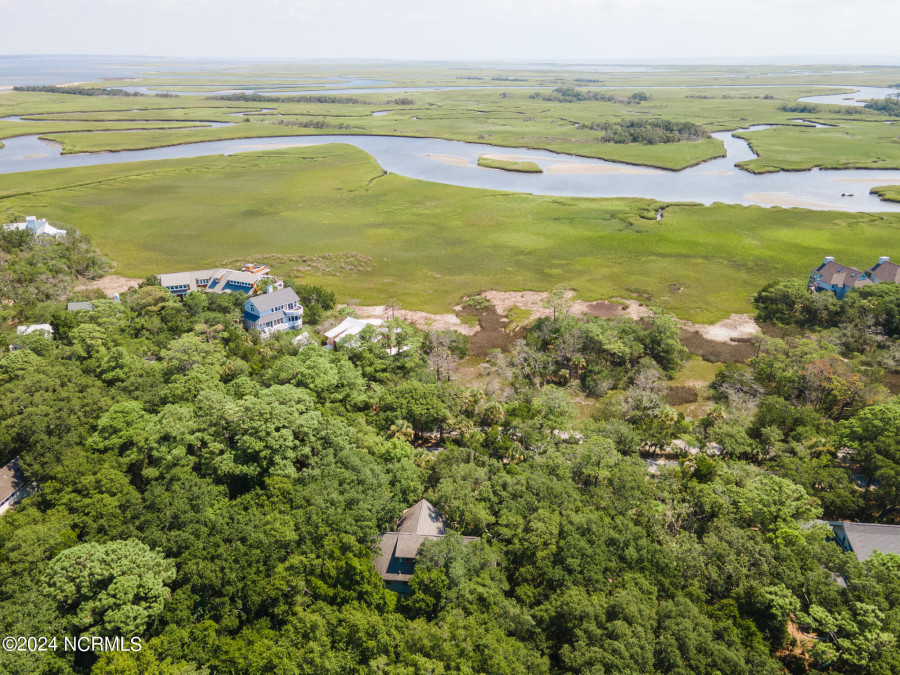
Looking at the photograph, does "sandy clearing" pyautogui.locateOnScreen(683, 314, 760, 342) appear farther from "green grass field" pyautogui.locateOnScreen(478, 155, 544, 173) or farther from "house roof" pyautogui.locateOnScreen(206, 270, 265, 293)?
"green grass field" pyautogui.locateOnScreen(478, 155, 544, 173)

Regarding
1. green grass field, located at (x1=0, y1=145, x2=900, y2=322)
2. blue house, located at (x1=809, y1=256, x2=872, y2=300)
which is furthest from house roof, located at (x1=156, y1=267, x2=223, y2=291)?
blue house, located at (x1=809, y1=256, x2=872, y2=300)

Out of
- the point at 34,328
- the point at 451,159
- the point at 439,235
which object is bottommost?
the point at 34,328

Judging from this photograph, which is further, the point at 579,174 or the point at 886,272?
the point at 579,174

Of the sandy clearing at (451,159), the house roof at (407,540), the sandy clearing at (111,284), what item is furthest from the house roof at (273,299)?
the sandy clearing at (451,159)

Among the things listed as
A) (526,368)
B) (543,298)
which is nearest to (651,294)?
(543,298)

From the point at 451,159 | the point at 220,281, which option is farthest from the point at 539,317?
the point at 451,159

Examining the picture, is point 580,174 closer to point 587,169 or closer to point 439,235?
point 587,169
